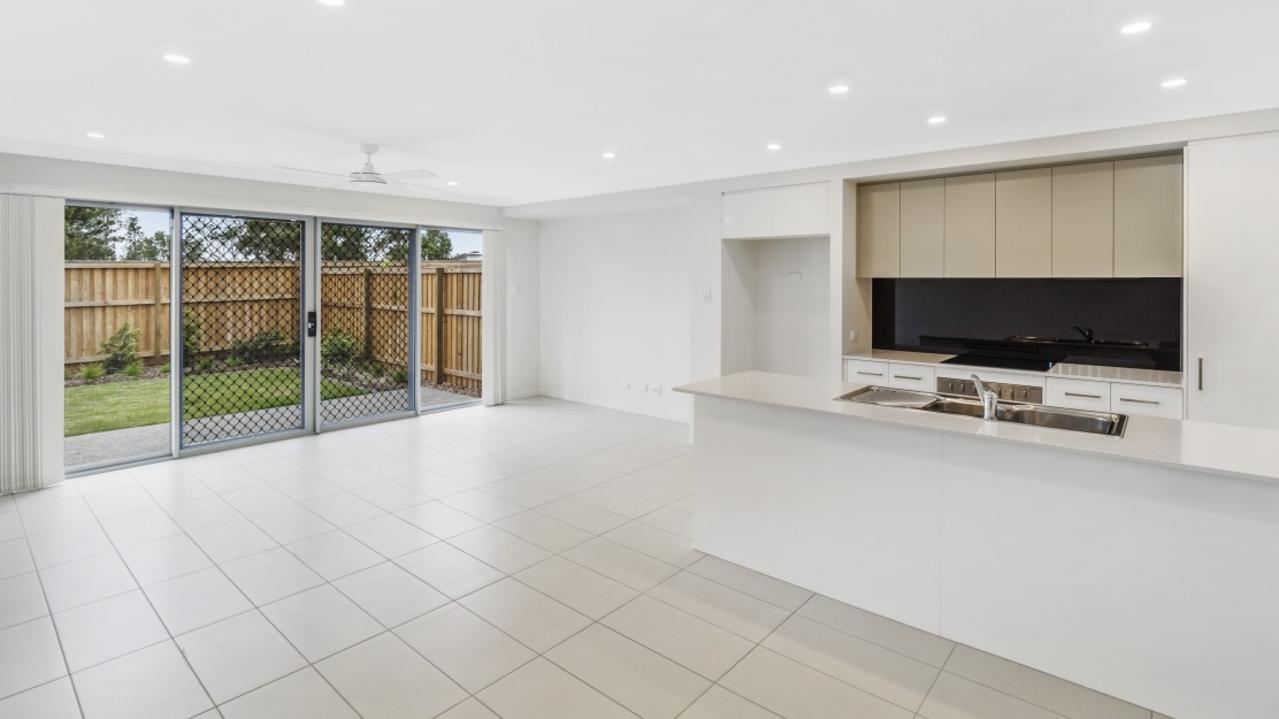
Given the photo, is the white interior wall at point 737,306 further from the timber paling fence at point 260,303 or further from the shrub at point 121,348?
the shrub at point 121,348

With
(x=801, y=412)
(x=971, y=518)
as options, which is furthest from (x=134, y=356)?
(x=971, y=518)

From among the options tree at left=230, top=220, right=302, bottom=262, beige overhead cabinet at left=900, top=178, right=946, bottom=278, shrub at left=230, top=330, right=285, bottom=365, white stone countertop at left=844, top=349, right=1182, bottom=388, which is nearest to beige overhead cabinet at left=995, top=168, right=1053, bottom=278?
beige overhead cabinet at left=900, top=178, right=946, bottom=278

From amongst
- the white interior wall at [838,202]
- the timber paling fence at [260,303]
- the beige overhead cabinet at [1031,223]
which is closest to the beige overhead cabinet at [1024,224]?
the beige overhead cabinet at [1031,223]

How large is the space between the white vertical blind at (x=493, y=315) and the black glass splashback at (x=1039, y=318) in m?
4.14

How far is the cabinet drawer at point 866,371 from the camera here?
15.7 ft

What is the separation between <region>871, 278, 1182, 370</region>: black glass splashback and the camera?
4156 mm

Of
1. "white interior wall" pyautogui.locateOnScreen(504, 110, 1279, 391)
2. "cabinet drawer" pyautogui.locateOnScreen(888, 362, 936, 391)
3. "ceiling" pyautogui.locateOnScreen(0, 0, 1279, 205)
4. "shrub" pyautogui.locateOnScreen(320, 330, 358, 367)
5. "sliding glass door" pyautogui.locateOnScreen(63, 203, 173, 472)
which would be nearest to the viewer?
"ceiling" pyautogui.locateOnScreen(0, 0, 1279, 205)

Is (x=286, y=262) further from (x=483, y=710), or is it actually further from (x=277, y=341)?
(x=483, y=710)

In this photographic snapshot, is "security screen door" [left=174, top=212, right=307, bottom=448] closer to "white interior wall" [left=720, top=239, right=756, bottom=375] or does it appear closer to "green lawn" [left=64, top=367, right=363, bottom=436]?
"green lawn" [left=64, top=367, right=363, bottom=436]

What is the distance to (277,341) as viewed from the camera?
581 centimetres

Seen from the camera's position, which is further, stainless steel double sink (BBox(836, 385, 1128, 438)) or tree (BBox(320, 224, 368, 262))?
tree (BBox(320, 224, 368, 262))

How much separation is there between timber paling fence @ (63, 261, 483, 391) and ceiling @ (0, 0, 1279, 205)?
1142 millimetres

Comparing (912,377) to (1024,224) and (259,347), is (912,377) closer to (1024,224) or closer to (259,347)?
(1024,224)

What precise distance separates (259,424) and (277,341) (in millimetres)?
773
